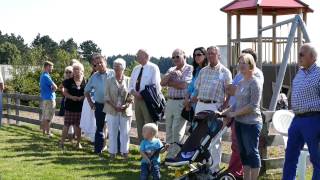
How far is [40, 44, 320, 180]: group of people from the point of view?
6215 millimetres

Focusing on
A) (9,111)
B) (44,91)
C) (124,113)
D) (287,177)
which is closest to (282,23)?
(124,113)

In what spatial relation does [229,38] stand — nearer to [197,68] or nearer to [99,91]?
[99,91]

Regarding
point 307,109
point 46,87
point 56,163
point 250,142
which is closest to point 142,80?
point 56,163

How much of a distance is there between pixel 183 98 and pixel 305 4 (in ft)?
36.3

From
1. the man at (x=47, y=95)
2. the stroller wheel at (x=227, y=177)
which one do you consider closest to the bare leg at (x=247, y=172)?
the stroller wheel at (x=227, y=177)

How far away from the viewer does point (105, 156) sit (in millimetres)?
9984

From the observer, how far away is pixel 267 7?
17.6 meters

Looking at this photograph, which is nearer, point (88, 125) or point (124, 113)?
point (124, 113)

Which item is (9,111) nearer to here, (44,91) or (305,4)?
(44,91)

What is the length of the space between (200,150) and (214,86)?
1297 mm

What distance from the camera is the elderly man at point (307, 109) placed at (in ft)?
19.9

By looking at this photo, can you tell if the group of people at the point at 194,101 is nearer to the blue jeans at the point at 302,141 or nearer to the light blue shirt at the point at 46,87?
the blue jeans at the point at 302,141

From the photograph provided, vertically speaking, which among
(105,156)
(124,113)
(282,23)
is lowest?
(105,156)

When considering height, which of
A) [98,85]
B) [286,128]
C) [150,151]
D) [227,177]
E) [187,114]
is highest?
[98,85]
